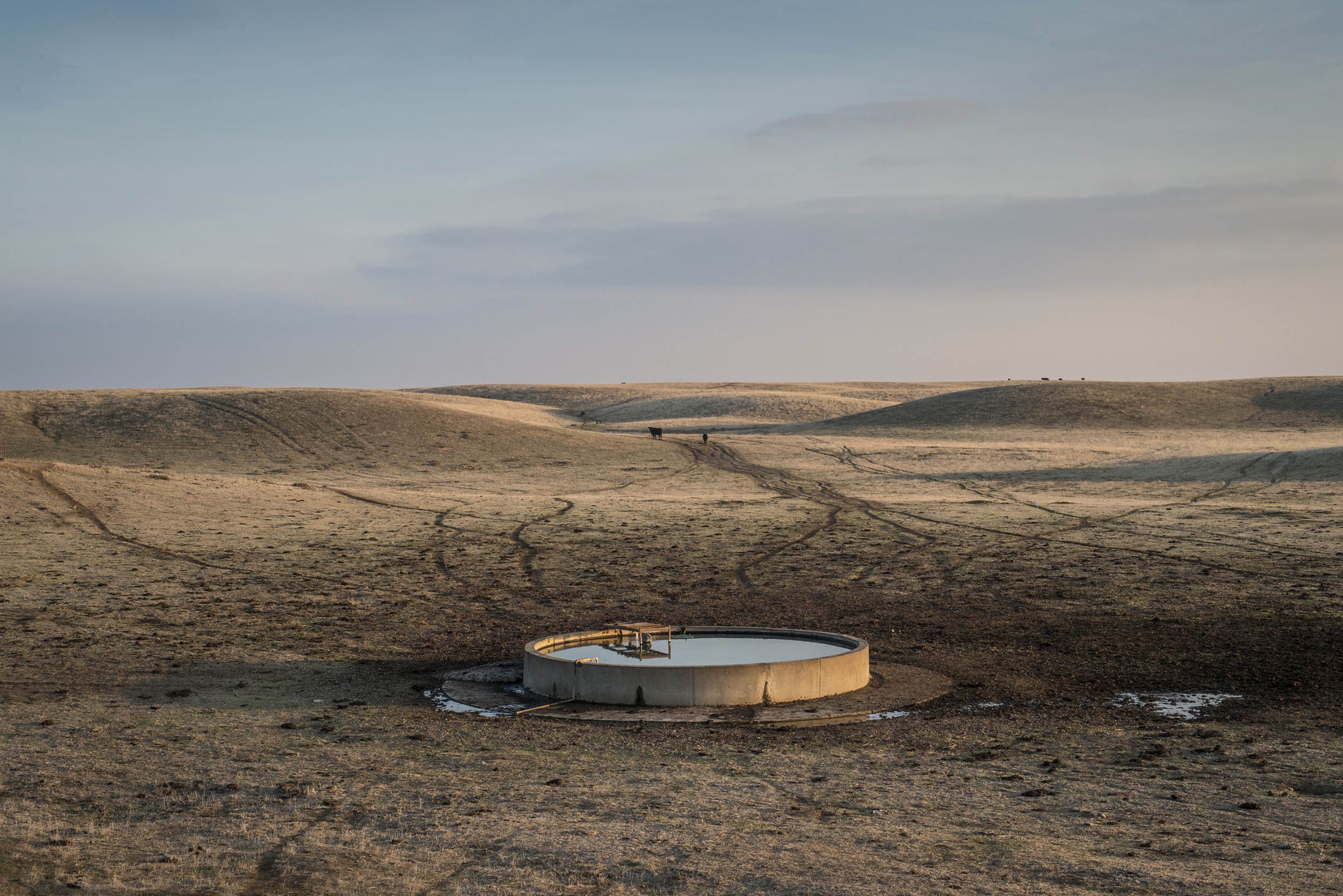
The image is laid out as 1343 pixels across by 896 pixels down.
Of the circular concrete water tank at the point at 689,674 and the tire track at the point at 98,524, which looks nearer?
the circular concrete water tank at the point at 689,674

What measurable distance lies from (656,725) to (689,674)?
29.0 inches

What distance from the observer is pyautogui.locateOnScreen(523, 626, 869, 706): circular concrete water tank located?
11.4 m

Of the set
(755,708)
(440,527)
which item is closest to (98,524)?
(440,527)

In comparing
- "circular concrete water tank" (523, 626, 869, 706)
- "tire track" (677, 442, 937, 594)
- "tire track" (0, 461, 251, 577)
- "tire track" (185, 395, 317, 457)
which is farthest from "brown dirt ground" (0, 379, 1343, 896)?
"tire track" (185, 395, 317, 457)

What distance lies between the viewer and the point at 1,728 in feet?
33.2

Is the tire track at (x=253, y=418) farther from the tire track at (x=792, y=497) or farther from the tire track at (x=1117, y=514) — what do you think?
the tire track at (x=1117, y=514)

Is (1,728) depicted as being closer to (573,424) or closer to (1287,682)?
(1287,682)

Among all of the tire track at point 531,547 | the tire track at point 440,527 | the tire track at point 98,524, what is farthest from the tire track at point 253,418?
the tire track at point 531,547

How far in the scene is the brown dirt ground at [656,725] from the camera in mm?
7109

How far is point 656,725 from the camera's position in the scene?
10.8 metres

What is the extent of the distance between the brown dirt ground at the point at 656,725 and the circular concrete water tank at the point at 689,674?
0.75 meters

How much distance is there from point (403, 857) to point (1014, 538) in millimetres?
17570

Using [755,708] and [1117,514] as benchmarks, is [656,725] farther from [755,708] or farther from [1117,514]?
[1117,514]

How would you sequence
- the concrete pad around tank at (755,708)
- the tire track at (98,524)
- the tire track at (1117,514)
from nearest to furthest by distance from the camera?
the concrete pad around tank at (755,708)
the tire track at (98,524)
the tire track at (1117,514)
